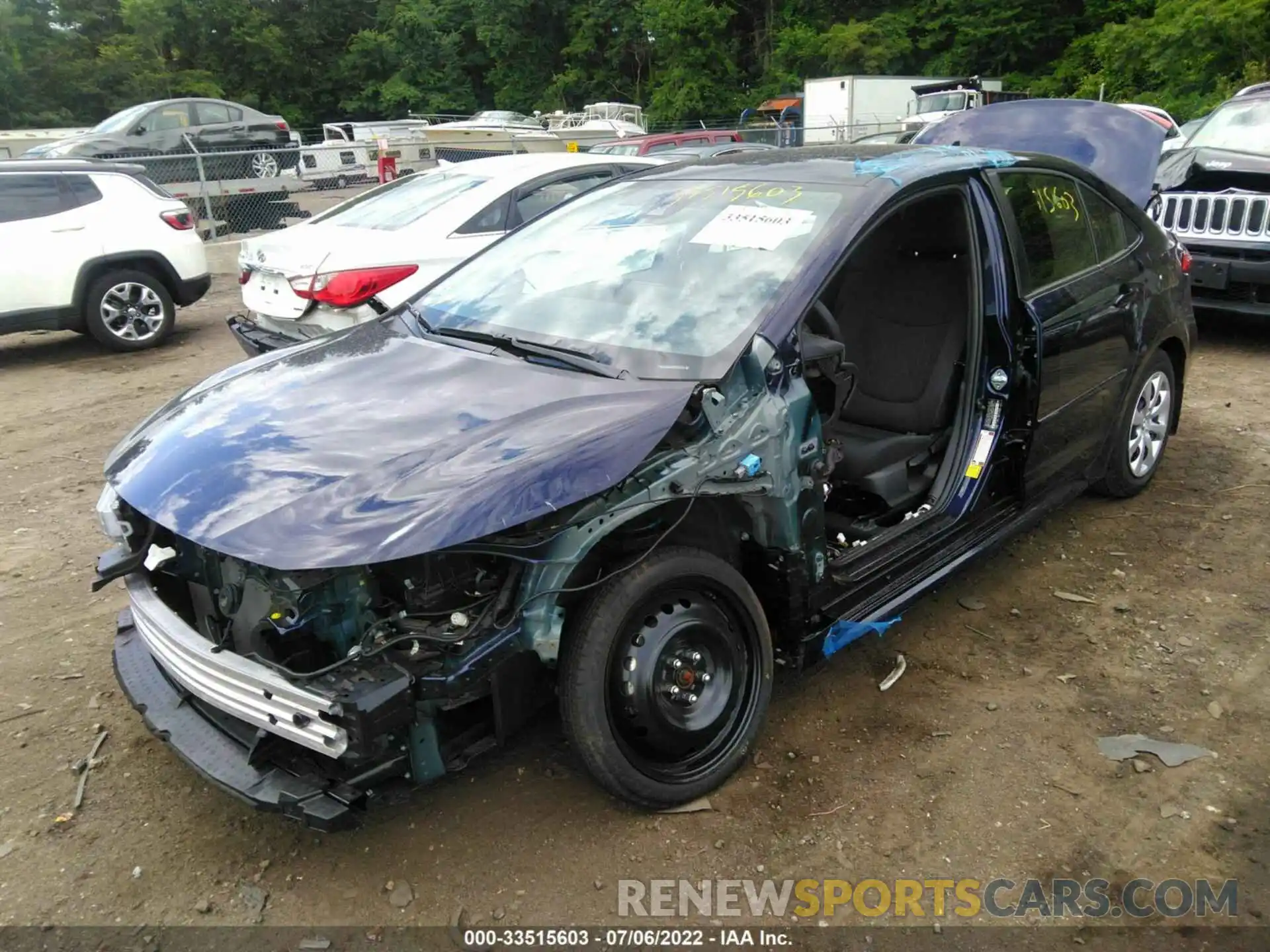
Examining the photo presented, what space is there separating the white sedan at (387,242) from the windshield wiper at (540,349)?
2493 mm

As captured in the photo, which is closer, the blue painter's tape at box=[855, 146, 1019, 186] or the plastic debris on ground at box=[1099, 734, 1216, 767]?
the plastic debris on ground at box=[1099, 734, 1216, 767]

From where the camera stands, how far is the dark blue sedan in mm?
2332

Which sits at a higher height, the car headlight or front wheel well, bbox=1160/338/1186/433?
the car headlight

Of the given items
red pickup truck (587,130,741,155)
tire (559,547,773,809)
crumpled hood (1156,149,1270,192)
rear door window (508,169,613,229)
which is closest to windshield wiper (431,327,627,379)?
tire (559,547,773,809)

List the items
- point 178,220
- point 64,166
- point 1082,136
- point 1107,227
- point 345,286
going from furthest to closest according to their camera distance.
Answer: point 178,220
point 64,166
point 345,286
point 1082,136
point 1107,227

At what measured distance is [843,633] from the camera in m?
3.09

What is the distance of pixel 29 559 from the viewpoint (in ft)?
14.9

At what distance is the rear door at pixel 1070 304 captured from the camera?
12.0 feet

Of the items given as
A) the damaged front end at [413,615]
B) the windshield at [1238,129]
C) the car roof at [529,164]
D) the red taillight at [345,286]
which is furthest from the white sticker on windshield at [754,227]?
the windshield at [1238,129]

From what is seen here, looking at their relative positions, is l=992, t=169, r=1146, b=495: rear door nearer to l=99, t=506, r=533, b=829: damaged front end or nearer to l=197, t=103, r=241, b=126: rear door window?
l=99, t=506, r=533, b=829: damaged front end

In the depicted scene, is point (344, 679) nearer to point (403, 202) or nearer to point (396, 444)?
point (396, 444)

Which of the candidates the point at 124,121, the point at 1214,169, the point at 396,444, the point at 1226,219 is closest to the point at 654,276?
the point at 396,444

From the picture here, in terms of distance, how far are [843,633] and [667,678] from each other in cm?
74

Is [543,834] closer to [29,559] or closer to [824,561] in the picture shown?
[824,561]
